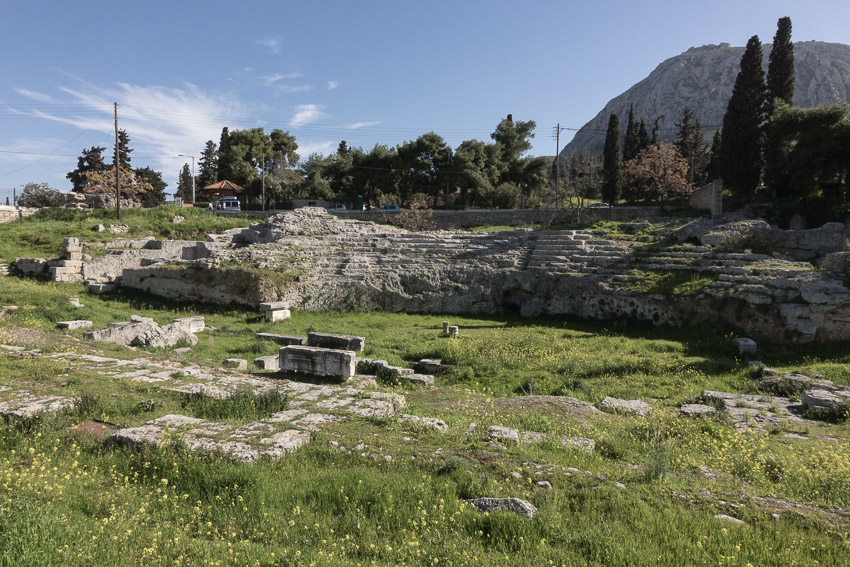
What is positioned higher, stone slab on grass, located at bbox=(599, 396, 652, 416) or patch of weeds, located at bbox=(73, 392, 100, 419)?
patch of weeds, located at bbox=(73, 392, 100, 419)

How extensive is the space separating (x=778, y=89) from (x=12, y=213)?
5663 centimetres

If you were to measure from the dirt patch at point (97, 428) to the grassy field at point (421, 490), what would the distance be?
0.31 ft

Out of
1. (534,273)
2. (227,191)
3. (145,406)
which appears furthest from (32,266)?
(227,191)

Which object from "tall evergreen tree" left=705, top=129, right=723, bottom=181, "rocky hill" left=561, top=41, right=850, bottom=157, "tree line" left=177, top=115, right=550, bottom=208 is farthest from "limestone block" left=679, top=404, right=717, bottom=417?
"rocky hill" left=561, top=41, right=850, bottom=157

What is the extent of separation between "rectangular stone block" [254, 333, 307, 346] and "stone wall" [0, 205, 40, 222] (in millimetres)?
31445

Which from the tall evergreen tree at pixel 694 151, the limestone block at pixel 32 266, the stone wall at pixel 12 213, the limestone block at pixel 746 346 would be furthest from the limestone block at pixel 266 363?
the tall evergreen tree at pixel 694 151

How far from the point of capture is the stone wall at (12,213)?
109ft

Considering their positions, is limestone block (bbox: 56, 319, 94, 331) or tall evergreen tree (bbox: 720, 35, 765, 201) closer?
limestone block (bbox: 56, 319, 94, 331)

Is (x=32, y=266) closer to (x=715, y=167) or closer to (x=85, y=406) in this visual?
(x=85, y=406)

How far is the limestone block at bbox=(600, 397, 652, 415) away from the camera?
29.8ft

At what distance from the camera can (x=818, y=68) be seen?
120m

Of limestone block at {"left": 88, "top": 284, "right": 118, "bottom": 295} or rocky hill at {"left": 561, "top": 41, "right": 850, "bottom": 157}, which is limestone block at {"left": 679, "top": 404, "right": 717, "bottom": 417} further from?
rocky hill at {"left": 561, "top": 41, "right": 850, "bottom": 157}

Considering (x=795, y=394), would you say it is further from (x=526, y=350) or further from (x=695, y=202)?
(x=695, y=202)

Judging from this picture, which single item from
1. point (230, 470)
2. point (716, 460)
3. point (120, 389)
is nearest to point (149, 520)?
point (230, 470)
